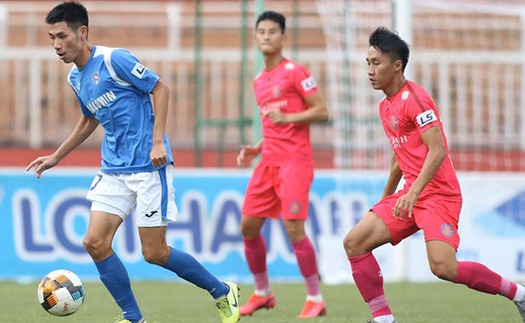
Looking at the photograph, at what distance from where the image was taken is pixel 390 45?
7.21 meters

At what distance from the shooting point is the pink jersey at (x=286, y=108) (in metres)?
9.29

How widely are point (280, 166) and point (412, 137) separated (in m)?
2.21

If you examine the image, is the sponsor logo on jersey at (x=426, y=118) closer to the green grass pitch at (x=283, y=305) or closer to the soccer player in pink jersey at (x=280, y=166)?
the green grass pitch at (x=283, y=305)

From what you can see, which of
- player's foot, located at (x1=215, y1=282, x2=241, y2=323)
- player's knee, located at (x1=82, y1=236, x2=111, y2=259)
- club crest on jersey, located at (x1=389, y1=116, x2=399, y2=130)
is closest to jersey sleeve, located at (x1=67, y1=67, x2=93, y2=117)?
player's knee, located at (x1=82, y1=236, x2=111, y2=259)

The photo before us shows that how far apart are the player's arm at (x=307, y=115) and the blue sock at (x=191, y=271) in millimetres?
1887

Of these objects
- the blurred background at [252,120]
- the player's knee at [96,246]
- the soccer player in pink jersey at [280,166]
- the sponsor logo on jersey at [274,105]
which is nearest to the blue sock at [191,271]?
the player's knee at [96,246]

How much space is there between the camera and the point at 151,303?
9859 mm

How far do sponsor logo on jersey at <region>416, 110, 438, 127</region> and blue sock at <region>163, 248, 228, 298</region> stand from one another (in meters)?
1.73

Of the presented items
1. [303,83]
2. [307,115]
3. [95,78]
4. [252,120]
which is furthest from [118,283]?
[252,120]

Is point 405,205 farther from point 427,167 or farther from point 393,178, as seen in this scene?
point 393,178

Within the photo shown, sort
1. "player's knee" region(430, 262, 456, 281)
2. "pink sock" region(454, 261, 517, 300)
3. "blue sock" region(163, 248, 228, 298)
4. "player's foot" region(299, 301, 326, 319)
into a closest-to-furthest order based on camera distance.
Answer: "player's knee" region(430, 262, 456, 281) < "pink sock" region(454, 261, 517, 300) < "blue sock" region(163, 248, 228, 298) < "player's foot" region(299, 301, 326, 319)

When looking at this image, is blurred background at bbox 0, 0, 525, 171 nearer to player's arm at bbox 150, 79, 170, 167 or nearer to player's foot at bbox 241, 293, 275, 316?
player's foot at bbox 241, 293, 275, 316

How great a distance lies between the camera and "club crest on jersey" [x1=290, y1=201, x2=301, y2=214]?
9164 millimetres

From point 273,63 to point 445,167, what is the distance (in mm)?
2575
